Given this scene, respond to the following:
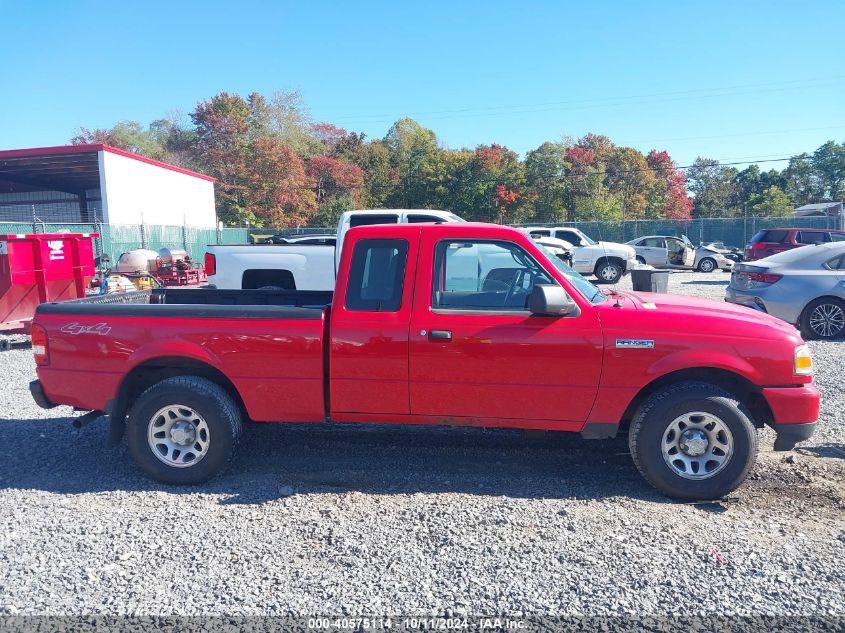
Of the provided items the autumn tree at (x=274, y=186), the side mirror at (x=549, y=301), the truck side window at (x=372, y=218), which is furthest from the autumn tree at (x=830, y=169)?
the side mirror at (x=549, y=301)

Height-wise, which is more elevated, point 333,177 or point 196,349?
point 333,177

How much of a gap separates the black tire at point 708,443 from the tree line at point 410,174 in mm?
40420

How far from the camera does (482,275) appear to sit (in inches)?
180

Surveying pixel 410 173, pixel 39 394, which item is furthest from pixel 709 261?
pixel 410 173

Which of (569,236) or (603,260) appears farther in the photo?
(569,236)

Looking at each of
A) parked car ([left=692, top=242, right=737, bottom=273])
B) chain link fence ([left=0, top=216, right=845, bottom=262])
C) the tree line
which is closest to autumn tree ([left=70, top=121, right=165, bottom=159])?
the tree line

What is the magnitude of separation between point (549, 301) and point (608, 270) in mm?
18219

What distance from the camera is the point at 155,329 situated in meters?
4.65

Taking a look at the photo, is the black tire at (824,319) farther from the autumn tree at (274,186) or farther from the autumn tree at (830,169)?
the autumn tree at (830,169)

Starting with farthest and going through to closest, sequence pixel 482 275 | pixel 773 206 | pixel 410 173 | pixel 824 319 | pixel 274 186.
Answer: pixel 410 173, pixel 773 206, pixel 274 186, pixel 824 319, pixel 482 275

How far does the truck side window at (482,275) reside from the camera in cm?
449

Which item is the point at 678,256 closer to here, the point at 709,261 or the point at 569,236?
the point at 709,261

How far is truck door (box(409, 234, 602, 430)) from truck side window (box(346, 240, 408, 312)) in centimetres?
16

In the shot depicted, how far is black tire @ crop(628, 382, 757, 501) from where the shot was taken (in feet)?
13.9
